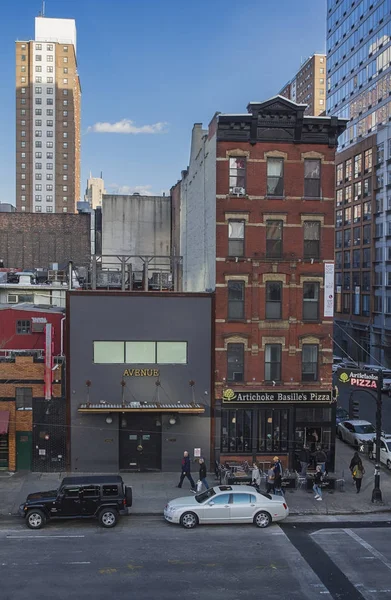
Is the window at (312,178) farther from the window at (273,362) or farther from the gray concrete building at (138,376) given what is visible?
the window at (273,362)

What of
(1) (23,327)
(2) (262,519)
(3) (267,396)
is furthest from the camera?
(1) (23,327)

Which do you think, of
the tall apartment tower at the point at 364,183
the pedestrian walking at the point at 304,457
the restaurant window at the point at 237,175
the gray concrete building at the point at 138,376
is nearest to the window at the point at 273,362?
the gray concrete building at the point at 138,376

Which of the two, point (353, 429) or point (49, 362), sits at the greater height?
point (49, 362)

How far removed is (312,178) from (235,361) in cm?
965

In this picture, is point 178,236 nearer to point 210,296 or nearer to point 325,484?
point 210,296

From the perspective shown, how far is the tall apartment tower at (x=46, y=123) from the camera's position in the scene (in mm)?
136625

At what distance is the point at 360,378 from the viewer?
84.5ft

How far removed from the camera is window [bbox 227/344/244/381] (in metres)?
28.3

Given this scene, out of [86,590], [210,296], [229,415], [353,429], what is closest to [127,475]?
[229,415]

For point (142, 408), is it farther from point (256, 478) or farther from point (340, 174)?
point (340, 174)

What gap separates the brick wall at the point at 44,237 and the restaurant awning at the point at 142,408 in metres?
27.7

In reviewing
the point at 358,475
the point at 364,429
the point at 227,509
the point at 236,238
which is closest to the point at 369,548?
the point at 227,509

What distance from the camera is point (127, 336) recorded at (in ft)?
92.1

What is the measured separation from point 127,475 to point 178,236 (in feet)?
69.3
